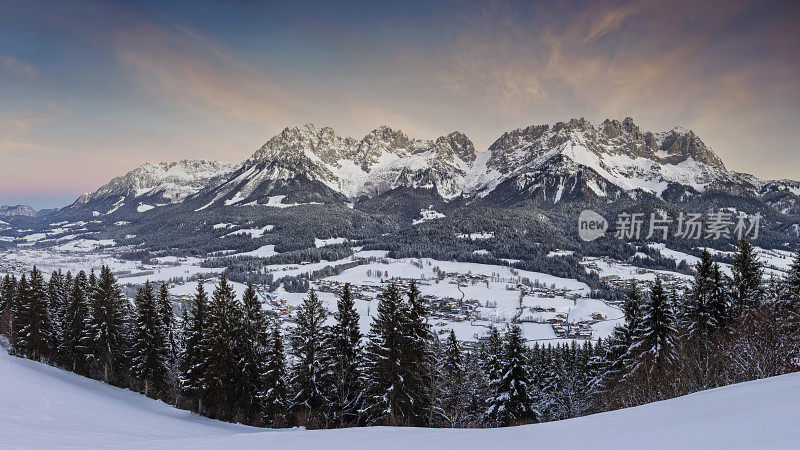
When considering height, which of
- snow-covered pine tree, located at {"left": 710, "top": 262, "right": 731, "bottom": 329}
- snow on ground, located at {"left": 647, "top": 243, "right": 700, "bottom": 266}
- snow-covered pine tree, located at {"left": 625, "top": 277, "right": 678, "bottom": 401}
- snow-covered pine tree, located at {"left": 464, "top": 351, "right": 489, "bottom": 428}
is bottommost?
snow-covered pine tree, located at {"left": 464, "top": 351, "right": 489, "bottom": 428}

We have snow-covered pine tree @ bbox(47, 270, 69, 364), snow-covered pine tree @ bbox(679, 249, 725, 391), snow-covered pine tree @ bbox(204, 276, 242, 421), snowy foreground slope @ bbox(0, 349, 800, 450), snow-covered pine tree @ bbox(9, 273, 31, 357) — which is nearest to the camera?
snowy foreground slope @ bbox(0, 349, 800, 450)

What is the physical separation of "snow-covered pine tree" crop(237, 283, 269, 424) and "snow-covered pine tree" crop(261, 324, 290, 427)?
3.47 ft

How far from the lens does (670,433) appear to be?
634 centimetres

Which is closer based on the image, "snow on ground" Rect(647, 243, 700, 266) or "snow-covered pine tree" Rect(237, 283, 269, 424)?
"snow-covered pine tree" Rect(237, 283, 269, 424)

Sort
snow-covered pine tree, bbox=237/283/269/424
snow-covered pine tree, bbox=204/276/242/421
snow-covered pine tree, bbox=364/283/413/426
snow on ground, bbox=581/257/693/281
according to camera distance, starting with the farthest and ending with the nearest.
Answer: snow on ground, bbox=581/257/693/281 < snow-covered pine tree, bbox=237/283/269/424 < snow-covered pine tree, bbox=204/276/242/421 < snow-covered pine tree, bbox=364/283/413/426

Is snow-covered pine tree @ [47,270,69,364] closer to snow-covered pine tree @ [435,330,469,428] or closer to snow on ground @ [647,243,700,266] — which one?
snow-covered pine tree @ [435,330,469,428]

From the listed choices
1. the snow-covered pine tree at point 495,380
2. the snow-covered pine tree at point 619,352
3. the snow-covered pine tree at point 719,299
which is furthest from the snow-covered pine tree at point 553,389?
the snow-covered pine tree at point 719,299

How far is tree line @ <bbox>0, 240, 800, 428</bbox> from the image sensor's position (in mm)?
22219

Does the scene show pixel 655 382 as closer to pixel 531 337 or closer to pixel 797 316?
pixel 797 316

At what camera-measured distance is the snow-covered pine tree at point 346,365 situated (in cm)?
2464

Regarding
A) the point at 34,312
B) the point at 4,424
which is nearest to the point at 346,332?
the point at 4,424

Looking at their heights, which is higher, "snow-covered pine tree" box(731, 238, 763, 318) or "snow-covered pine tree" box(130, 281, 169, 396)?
"snow-covered pine tree" box(731, 238, 763, 318)

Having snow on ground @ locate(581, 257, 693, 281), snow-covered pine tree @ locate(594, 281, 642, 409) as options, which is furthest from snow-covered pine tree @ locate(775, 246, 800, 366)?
snow on ground @ locate(581, 257, 693, 281)

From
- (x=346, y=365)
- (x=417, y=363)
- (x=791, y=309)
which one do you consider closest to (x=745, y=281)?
(x=791, y=309)
